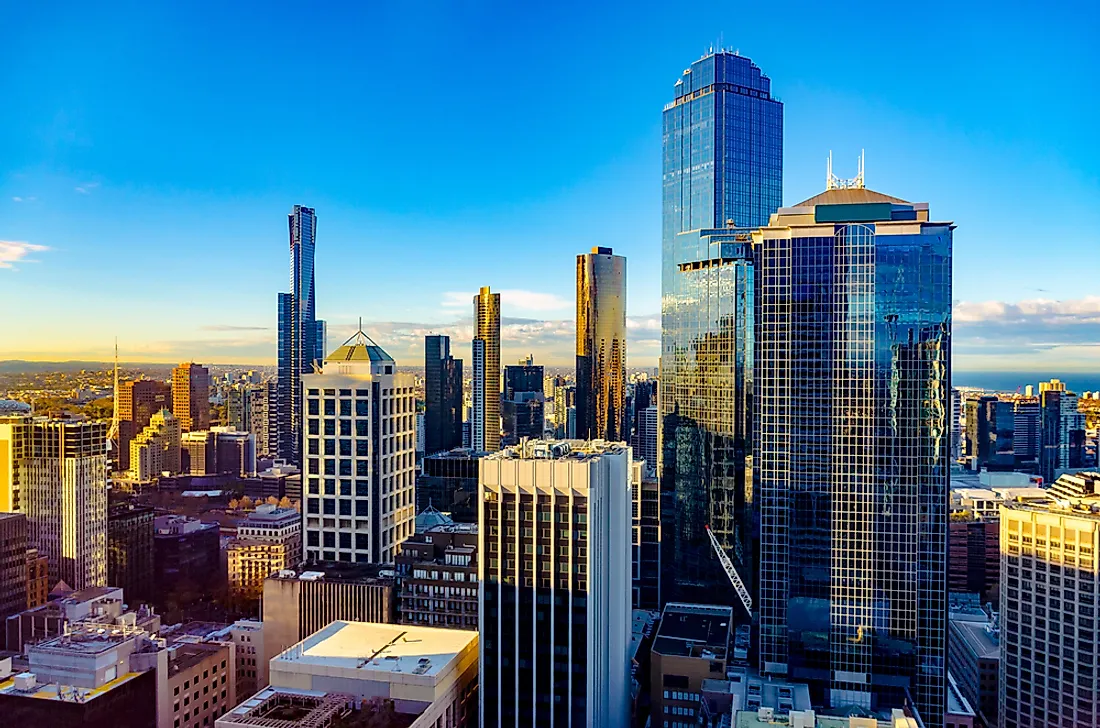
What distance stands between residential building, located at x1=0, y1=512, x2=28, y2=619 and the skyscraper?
3205 cm

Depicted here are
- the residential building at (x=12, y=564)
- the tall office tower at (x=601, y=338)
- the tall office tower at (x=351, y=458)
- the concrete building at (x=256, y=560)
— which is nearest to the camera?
the tall office tower at (x=351, y=458)

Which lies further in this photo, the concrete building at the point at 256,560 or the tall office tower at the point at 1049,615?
the concrete building at the point at 256,560

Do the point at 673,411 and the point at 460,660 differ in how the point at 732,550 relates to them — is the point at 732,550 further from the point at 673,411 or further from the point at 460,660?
the point at 460,660

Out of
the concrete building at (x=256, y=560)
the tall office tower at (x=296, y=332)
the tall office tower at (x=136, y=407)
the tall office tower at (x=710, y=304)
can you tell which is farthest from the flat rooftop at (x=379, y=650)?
the tall office tower at (x=296, y=332)

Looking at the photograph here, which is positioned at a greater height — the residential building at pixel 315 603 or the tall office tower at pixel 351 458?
the tall office tower at pixel 351 458

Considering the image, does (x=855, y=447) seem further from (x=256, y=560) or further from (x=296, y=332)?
(x=296, y=332)

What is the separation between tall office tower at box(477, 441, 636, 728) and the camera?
704 inches

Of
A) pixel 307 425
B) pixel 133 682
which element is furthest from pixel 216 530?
pixel 133 682

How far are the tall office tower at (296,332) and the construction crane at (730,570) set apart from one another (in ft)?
104

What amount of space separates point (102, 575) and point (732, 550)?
30.5 meters

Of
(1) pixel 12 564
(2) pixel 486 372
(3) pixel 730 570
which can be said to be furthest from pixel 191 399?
(3) pixel 730 570

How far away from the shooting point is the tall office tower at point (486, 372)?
6538cm

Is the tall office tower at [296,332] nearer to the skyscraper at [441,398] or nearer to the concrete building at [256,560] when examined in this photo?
the skyscraper at [441,398]

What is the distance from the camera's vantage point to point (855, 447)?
23266 millimetres
